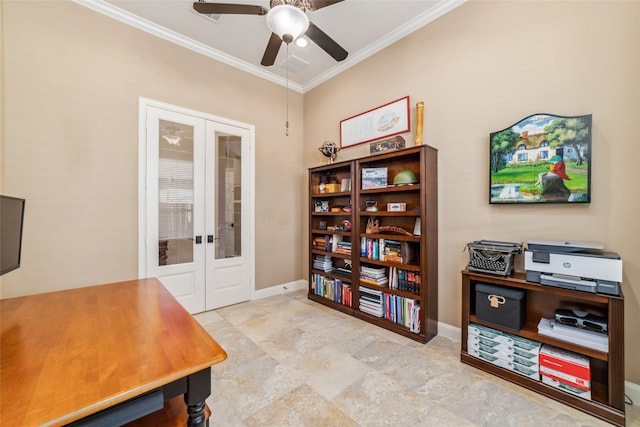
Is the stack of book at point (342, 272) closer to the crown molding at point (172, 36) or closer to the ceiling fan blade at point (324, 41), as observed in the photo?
the ceiling fan blade at point (324, 41)

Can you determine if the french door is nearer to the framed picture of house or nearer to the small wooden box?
the small wooden box

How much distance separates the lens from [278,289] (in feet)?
13.1

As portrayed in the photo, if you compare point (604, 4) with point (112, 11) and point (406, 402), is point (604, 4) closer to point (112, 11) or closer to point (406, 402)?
point (406, 402)

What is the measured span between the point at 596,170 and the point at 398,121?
5.67 feet

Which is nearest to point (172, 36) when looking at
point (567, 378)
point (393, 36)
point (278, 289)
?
point (393, 36)

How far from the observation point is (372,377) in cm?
195

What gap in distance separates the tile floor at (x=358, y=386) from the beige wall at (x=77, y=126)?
1533 millimetres

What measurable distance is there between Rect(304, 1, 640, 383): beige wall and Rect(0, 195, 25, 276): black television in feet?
10.2

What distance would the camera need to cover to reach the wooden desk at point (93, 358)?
2.27 ft

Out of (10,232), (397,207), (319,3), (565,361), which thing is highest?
(319,3)

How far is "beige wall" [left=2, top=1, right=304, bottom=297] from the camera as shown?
2.25 m

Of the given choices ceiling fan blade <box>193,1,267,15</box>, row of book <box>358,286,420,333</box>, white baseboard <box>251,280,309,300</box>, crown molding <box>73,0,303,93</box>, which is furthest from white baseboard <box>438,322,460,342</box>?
crown molding <box>73,0,303,93</box>

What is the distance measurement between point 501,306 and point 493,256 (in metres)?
0.38

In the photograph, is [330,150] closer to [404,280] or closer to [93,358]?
[404,280]
